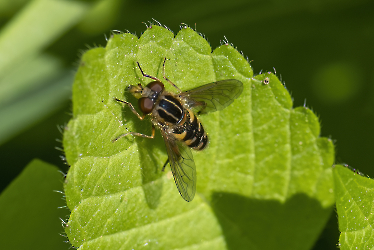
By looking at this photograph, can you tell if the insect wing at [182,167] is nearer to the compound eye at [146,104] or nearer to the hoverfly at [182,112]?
the hoverfly at [182,112]

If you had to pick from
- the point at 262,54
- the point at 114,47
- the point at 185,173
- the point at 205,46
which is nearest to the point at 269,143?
the point at 185,173

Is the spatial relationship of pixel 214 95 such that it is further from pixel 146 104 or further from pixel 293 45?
pixel 293 45

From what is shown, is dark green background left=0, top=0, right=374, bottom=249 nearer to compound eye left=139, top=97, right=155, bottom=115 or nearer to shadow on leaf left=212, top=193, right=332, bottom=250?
shadow on leaf left=212, top=193, right=332, bottom=250

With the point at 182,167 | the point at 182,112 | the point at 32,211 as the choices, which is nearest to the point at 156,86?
A: the point at 182,112

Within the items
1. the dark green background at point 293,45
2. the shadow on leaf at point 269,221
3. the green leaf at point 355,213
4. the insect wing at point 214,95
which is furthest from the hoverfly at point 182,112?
the dark green background at point 293,45

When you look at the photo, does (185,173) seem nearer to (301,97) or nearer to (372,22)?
(301,97)

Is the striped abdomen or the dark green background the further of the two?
the dark green background

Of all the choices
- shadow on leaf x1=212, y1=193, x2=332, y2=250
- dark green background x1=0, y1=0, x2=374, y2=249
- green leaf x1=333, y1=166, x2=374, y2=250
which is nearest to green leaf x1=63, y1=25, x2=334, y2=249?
shadow on leaf x1=212, y1=193, x2=332, y2=250
